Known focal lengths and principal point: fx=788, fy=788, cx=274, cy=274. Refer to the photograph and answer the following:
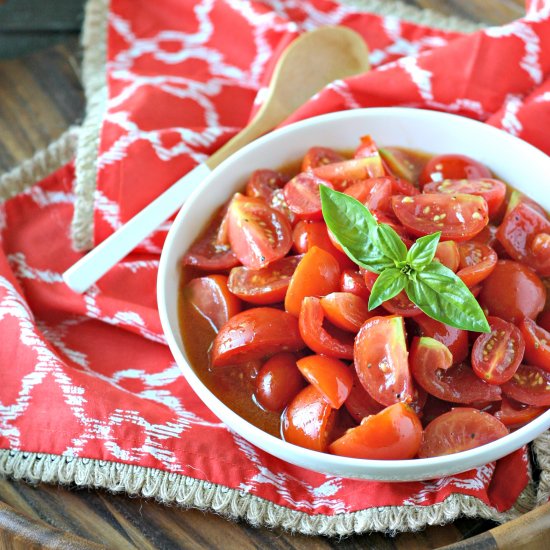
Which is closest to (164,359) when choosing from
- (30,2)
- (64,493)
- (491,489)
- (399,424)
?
(64,493)

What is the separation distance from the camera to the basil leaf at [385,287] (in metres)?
1.85

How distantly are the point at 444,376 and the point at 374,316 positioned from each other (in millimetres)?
237

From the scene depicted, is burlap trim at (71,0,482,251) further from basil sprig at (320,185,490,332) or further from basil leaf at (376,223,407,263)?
basil leaf at (376,223,407,263)

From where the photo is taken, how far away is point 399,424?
1.82 meters

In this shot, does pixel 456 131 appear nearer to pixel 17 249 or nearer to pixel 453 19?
pixel 453 19

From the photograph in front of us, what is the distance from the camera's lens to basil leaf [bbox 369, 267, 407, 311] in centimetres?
185

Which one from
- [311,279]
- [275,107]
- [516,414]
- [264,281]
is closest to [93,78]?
[275,107]

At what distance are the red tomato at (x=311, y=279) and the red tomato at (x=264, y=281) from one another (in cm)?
6

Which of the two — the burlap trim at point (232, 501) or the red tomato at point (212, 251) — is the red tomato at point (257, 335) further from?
the burlap trim at point (232, 501)

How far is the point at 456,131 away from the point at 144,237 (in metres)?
1.01

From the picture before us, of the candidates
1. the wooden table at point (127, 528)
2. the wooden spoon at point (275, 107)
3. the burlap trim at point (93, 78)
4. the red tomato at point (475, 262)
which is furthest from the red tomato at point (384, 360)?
the burlap trim at point (93, 78)

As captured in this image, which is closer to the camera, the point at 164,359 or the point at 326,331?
the point at 326,331

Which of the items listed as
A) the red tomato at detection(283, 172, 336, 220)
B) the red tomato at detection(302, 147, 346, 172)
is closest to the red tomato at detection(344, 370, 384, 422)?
the red tomato at detection(283, 172, 336, 220)

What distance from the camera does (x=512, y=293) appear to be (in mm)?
2033
